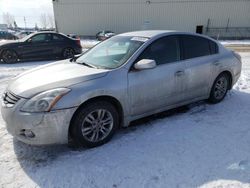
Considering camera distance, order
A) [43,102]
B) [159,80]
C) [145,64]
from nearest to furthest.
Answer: [43,102] → [145,64] → [159,80]

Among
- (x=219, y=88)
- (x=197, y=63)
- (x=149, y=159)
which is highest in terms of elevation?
(x=197, y=63)

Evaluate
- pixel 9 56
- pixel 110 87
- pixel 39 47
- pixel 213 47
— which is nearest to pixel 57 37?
pixel 39 47

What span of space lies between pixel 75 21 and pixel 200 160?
36710mm

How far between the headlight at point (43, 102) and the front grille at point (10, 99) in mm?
202

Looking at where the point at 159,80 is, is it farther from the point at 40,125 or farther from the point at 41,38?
the point at 41,38

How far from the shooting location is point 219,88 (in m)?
5.51

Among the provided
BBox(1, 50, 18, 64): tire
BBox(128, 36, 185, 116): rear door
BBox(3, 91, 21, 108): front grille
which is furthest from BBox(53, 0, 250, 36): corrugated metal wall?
BBox(3, 91, 21, 108): front grille

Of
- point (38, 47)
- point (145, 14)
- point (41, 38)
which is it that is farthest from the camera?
point (145, 14)

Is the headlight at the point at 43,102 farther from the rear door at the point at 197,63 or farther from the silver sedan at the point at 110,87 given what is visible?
the rear door at the point at 197,63

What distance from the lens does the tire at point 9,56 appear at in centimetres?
1177

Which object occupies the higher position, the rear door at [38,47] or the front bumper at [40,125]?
the front bumper at [40,125]

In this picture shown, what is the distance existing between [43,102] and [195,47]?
A: 9.87 ft

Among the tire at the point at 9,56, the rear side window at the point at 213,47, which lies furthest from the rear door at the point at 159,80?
the tire at the point at 9,56

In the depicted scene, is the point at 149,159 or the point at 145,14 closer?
the point at 149,159
